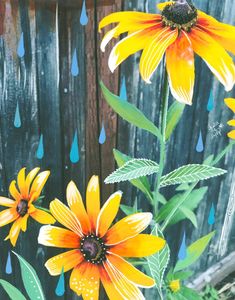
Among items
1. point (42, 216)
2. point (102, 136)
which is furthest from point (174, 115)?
point (42, 216)

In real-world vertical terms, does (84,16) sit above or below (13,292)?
above

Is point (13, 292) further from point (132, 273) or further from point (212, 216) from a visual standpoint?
point (212, 216)

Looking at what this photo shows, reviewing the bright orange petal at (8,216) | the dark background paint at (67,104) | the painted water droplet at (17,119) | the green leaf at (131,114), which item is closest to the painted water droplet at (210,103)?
the dark background paint at (67,104)

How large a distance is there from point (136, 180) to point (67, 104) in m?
0.25

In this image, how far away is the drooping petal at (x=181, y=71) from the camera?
1.08 metres

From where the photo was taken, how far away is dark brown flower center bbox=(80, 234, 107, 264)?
126cm

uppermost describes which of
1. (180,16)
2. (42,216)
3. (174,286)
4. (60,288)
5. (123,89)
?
(180,16)

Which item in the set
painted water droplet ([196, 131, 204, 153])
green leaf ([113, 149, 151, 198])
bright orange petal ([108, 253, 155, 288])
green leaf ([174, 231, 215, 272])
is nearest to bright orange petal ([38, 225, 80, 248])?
bright orange petal ([108, 253, 155, 288])

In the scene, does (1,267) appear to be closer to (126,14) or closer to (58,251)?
(58,251)

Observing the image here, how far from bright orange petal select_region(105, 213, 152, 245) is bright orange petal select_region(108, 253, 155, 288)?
0.04 m

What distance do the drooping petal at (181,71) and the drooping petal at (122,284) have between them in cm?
40

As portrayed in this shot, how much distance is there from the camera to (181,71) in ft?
3.54

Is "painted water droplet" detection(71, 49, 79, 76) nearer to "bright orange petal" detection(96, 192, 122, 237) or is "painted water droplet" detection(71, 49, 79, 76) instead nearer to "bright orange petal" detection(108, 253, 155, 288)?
"bright orange petal" detection(96, 192, 122, 237)

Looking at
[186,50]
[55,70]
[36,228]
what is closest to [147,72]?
[186,50]
